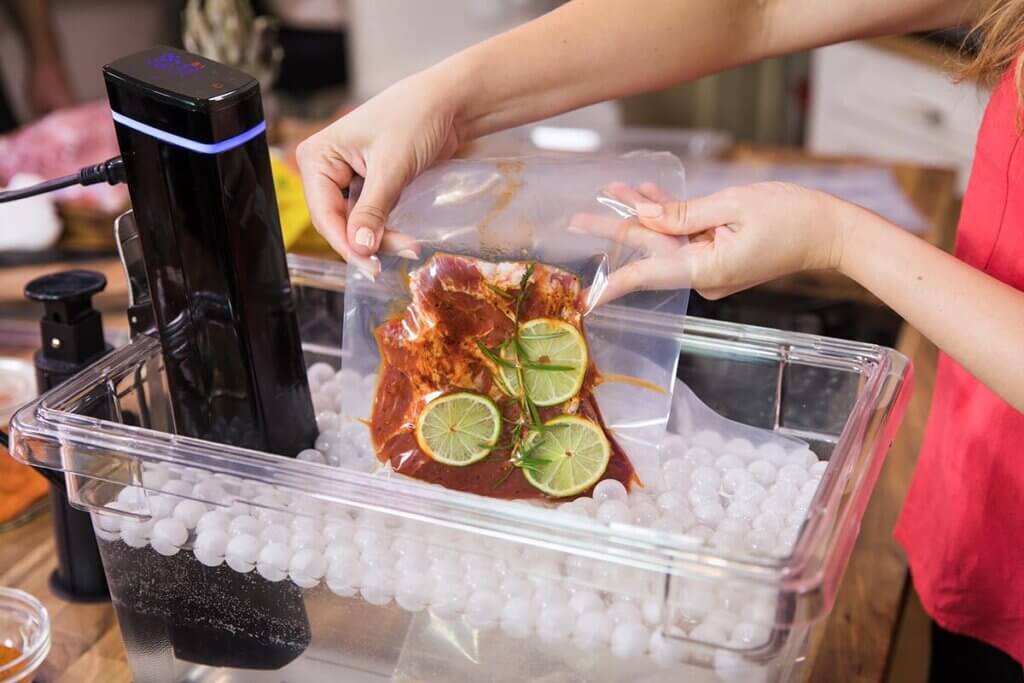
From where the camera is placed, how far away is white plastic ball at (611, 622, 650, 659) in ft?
1.98

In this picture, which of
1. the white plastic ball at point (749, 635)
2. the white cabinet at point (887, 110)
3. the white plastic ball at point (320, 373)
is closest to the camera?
the white plastic ball at point (749, 635)

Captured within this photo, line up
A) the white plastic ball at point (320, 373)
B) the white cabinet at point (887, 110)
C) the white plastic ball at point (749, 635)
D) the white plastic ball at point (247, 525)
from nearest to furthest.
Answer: the white plastic ball at point (749, 635), the white plastic ball at point (247, 525), the white plastic ball at point (320, 373), the white cabinet at point (887, 110)

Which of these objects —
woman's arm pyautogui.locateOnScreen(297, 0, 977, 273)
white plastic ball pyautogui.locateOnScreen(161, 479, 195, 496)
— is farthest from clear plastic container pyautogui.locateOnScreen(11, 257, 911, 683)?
woman's arm pyautogui.locateOnScreen(297, 0, 977, 273)

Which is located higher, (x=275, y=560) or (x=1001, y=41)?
(x=1001, y=41)

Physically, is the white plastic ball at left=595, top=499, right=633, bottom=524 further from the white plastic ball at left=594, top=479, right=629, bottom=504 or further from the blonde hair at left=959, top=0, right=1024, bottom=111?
the blonde hair at left=959, top=0, right=1024, bottom=111

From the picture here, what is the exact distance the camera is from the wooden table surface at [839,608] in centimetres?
79

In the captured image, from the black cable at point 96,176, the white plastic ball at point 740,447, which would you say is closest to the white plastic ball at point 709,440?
the white plastic ball at point 740,447

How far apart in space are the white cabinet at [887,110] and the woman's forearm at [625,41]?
56.6 inches

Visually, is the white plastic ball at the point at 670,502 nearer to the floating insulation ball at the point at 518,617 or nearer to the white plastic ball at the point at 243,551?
the floating insulation ball at the point at 518,617

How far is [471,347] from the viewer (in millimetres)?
726

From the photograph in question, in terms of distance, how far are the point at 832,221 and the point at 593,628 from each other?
0.31 meters

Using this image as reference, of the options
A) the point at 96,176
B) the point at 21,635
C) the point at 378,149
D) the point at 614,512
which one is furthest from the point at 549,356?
the point at 21,635

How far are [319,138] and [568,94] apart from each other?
226 mm

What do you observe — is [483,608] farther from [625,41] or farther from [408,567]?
[625,41]
